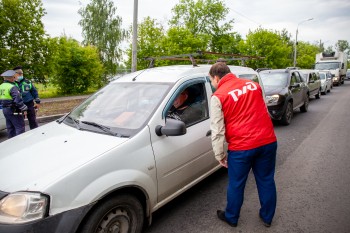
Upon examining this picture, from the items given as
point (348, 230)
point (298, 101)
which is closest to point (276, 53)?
point (298, 101)

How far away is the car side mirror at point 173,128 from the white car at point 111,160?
0.01 meters

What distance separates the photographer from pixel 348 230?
2.82m

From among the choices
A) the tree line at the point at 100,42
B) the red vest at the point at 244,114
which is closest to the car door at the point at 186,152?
the red vest at the point at 244,114

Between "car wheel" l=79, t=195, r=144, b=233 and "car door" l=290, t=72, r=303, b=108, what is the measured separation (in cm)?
756

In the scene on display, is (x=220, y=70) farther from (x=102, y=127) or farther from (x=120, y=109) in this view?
(x=102, y=127)

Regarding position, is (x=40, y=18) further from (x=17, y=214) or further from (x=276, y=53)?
(x=276, y=53)

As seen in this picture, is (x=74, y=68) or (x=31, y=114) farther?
(x=74, y=68)

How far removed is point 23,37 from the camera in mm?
16031

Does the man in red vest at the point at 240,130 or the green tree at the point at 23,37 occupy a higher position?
the green tree at the point at 23,37

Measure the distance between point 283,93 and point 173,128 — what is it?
6400 mm

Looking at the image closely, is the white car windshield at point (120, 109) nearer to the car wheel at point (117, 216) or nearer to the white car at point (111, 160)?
the white car at point (111, 160)

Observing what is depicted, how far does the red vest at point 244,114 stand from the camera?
2.59 m

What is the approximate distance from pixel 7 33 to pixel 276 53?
23.2 m

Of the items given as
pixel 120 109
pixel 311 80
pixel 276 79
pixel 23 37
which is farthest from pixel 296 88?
pixel 23 37
